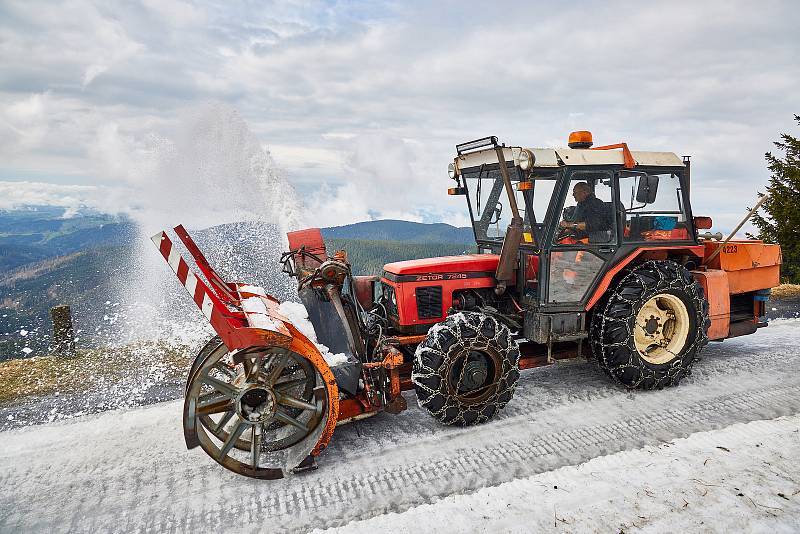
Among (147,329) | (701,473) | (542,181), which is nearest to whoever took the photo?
(701,473)

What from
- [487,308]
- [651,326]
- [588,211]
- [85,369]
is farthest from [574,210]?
[85,369]

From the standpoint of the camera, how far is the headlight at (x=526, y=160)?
16.9 feet

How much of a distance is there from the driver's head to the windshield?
270mm

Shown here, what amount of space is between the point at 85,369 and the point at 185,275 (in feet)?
17.4

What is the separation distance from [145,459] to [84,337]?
18.2 feet

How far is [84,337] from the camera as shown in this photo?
9.21 metres

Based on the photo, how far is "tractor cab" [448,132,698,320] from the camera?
5527 millimetres

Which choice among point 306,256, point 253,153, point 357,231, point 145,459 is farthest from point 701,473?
point 357,231

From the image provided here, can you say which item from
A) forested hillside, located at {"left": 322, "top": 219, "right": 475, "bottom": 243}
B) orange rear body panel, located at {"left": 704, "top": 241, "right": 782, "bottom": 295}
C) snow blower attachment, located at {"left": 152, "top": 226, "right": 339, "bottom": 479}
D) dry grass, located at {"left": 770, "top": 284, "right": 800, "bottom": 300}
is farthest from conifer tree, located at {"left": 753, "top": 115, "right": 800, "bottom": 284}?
forested hillside, located at {"left": 322, "top": 219, "right": 475, "bottom": 243}

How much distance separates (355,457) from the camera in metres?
4.63

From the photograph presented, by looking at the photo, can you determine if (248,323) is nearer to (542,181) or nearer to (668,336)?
(542,181)

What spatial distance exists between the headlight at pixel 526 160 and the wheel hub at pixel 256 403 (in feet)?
10.5

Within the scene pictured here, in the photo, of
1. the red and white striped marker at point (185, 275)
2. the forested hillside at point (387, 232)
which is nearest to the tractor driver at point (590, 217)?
the red and white striped marker at point (185, 275)

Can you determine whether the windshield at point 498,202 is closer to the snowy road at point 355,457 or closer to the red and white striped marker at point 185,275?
the snowy road at point 355,457
